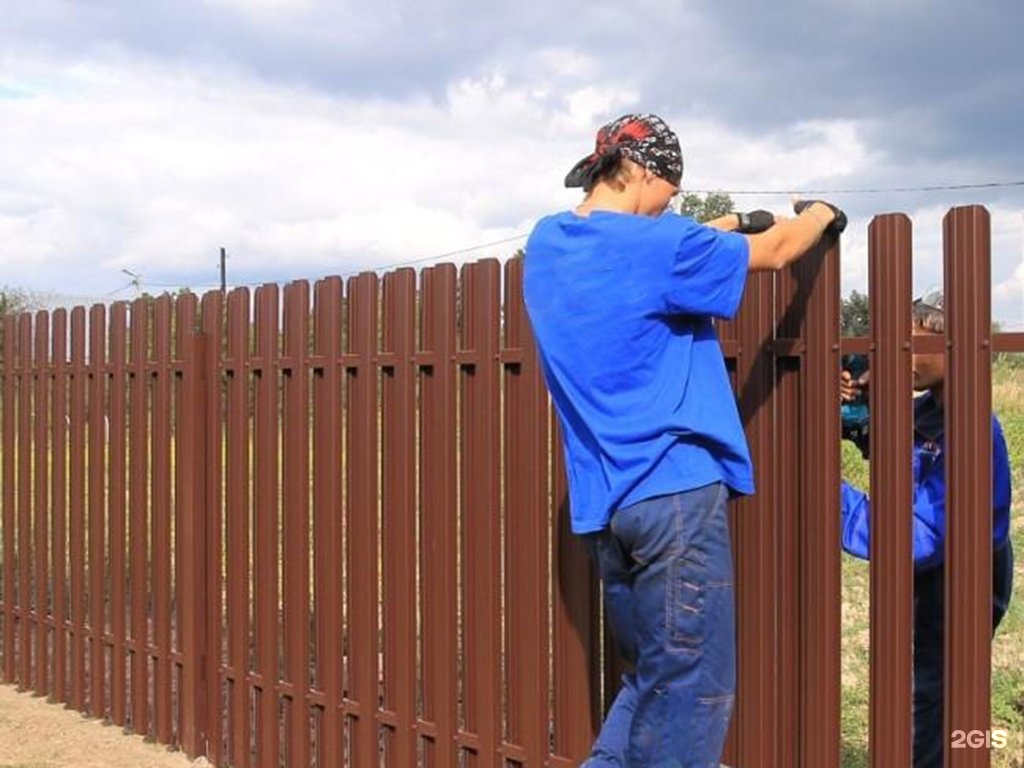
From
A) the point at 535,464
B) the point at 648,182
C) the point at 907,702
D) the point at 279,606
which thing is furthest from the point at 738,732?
the point at 279,606

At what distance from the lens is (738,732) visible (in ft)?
10.5

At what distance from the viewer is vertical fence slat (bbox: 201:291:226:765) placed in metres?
5.02

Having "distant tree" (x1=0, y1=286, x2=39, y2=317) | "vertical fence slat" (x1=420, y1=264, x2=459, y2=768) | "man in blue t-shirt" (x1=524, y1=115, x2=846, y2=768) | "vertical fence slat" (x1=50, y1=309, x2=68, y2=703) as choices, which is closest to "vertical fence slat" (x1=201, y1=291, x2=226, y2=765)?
"vertical fence slat" (x1=50, y1=309, x2=68, y2=703)

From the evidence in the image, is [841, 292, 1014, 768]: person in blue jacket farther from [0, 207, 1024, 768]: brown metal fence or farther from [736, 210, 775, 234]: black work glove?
[736, 210, 775, 234]: black work glove

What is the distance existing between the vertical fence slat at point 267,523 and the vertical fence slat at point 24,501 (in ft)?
6.78

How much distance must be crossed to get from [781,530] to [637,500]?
803 mm

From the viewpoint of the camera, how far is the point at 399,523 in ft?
13.7

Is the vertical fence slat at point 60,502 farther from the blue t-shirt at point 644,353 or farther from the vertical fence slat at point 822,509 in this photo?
the vertical fence slat at point 822,509

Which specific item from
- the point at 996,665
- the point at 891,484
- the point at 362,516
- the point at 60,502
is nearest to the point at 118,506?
the point at 60,502

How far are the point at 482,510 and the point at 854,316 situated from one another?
1.45m

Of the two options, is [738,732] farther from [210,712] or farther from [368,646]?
[210,712]

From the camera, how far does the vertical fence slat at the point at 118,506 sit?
5520 millimetres

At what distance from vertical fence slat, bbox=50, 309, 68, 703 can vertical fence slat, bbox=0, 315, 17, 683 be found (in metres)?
0.48

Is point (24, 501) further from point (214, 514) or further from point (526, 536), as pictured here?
point (526, 536)
